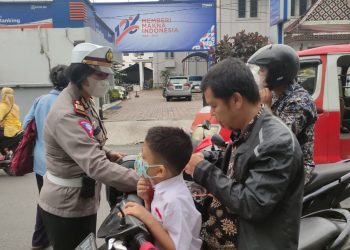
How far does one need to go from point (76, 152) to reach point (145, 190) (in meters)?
0.57

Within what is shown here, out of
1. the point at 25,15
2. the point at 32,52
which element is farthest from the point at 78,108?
the point at 25,15

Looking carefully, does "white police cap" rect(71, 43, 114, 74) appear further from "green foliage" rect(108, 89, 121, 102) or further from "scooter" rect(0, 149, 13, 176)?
"green foliage" rect(108, 89, 121, 102)

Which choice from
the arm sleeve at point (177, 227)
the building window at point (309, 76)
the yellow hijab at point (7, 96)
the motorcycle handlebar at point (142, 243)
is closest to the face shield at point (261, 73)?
the arm sleeve at point (177, 227)

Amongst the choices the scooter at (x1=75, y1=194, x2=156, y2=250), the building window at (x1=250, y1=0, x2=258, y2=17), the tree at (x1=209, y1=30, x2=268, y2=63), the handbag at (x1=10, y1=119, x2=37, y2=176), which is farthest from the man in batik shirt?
the building window at (x1=250, y1=0, x2=258, y2=17)

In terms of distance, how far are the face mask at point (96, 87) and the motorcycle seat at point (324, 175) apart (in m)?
1.47

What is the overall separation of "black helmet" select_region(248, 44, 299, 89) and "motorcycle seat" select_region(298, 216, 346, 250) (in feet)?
2.93

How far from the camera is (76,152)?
2.11 m

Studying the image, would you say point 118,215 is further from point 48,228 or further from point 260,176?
point 48,228

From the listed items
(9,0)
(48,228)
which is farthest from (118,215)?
(9,0)

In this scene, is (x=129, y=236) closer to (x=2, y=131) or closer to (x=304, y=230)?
(x=304, y=230)

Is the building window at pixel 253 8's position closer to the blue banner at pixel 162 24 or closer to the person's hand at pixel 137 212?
the blue banner at pixel 162 24

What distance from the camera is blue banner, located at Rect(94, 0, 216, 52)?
2450 centimetres

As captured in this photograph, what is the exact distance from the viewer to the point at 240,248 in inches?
57.1

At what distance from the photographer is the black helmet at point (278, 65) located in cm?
259
